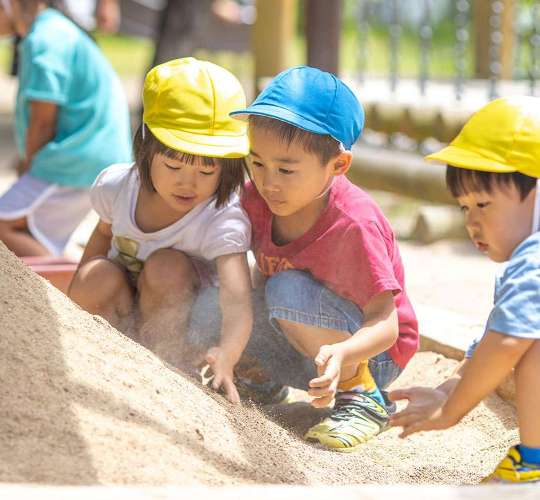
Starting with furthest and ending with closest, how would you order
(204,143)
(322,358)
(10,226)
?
(10,226) → (204,143) → (322,358)

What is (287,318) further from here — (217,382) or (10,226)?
(10,226)

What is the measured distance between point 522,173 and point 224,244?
897mm

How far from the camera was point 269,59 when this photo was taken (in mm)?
8266

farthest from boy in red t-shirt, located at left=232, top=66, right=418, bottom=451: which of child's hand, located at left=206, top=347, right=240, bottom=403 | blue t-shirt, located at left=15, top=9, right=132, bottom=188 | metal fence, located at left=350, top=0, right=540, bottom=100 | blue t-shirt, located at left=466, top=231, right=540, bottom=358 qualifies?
metal fence, located at left=350, top=0, right=540, bottom=100

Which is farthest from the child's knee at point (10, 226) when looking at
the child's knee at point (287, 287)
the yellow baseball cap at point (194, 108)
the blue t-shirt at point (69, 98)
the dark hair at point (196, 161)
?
the child's knee at point (287, 287)

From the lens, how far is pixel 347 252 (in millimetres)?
2887

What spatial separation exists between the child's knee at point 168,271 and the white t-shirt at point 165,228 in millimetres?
49

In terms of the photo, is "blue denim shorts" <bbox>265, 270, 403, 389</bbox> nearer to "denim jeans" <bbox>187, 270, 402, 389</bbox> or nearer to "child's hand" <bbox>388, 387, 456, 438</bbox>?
"denim jeans" <bbox>187, 270, 402, 389</bbox>

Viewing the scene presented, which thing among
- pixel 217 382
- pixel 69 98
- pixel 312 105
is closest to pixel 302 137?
pixel 312 105

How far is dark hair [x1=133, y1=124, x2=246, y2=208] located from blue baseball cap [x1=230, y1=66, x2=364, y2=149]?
189mm

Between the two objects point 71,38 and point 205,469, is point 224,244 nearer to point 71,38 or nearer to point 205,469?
point 205,469

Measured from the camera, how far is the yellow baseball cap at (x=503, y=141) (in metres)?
2.40

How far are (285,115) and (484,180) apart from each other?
57 centimetres

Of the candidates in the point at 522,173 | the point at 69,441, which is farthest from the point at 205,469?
the point at 522,173
